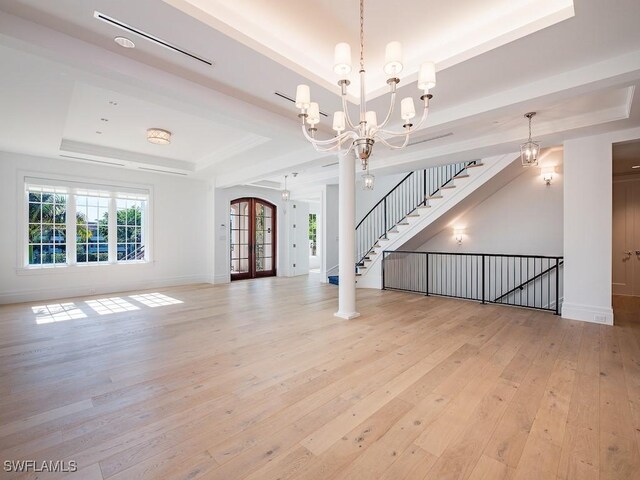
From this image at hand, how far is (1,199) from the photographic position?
5.88 meters

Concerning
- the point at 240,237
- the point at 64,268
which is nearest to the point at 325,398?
the point at 64,268

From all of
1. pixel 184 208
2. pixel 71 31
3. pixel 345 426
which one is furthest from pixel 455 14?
pixel 184 208

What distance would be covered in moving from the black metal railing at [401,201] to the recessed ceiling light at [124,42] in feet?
20.3

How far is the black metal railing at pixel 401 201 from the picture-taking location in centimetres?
803

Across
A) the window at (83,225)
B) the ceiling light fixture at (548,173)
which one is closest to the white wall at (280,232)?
the window at (83,225)

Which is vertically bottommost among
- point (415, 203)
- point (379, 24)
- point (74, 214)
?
point (74, 214)

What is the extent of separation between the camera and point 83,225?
Result: 6.96m

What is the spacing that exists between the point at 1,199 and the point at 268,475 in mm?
7659

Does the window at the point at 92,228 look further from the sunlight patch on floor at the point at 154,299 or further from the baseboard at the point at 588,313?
the baseboard at the point at 588,313

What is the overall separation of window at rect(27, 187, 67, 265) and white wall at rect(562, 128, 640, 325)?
32.5ft

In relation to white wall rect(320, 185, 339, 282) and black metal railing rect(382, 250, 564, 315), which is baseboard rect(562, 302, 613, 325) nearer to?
black metal railing rect(382, 250, 564, 315)

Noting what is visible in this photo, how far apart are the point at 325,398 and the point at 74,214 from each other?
7.40m

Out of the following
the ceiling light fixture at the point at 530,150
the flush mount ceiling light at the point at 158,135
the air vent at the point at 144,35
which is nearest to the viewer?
the air vent at the point at 144,35

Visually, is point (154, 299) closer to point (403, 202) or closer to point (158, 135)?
point (158, 135)
